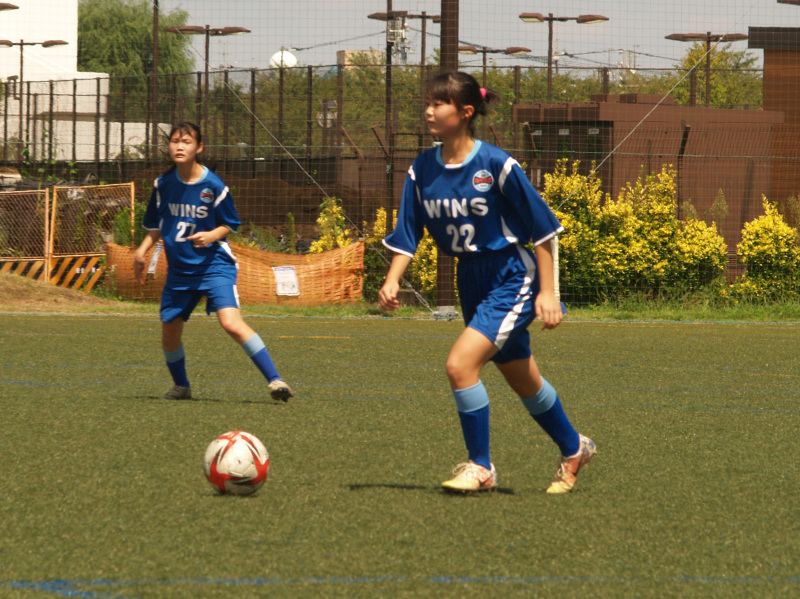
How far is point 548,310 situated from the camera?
13.7 ft

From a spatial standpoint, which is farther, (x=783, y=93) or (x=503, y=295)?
(x=783, y=93)

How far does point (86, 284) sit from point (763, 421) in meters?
14.1

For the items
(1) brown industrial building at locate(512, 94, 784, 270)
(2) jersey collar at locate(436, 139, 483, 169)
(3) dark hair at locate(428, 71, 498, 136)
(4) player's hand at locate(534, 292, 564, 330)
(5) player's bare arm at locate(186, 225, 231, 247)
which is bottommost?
(4) player's hand at locate(534, 292, 564, 330)

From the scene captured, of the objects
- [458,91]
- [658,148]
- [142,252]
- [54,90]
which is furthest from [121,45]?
[458,91]

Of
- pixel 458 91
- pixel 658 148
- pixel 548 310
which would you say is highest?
pixel 658 148

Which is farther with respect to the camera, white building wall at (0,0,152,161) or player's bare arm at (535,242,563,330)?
white building wall at (0,0,152,161)

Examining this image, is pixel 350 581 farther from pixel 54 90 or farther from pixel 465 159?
pixel 54 90

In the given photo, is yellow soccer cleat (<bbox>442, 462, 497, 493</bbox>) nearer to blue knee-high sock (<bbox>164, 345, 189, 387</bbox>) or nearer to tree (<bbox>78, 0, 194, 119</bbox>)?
blue knee-high sock (<bbox>164, 345, 189, 387</bbox>)

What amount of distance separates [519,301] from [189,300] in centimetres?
316

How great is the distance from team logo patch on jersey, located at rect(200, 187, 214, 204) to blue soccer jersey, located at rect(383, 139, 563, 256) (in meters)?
2.76

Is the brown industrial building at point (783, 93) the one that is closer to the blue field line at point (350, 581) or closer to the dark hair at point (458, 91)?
the dark hair at point (458, 91)

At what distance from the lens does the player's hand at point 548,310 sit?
416 cm

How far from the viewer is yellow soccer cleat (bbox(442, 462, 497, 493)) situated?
13.8ft

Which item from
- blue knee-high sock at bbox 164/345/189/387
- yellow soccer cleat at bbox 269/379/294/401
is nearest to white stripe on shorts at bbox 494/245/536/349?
yellow soccer cleat at bbox 269/379/294/401
